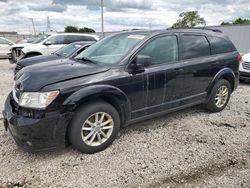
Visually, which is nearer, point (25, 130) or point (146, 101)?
point (25, 130)

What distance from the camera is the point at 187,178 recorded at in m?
2.92

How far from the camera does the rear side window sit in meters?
4.91

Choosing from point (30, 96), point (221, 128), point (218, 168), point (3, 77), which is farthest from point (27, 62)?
point (218, 168)

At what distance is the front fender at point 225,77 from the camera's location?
487 cm

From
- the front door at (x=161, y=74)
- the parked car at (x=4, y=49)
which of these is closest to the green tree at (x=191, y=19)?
the parked car at (x=4, y=49)

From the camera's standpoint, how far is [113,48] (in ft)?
13.4

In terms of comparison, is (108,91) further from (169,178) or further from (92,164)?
(169,178)

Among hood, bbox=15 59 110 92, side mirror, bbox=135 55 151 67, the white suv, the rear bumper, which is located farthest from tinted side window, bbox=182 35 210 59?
the white suv

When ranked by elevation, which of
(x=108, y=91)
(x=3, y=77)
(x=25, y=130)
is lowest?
(x=3, y=77)

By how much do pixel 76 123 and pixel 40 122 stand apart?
46 centimetres

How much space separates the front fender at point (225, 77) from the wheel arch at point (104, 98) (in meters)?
2.05

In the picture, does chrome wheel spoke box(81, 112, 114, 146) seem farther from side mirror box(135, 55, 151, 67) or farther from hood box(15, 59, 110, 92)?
side mirror box(135, 55, 151, 67)

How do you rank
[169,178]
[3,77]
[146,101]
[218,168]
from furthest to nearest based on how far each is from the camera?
1. [3,77]
2. [146,101]
3. [218,168]
4. [169,178]

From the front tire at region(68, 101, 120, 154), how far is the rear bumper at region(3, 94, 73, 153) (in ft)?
0.46
